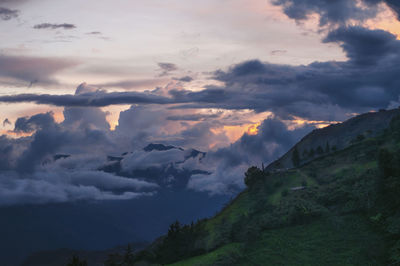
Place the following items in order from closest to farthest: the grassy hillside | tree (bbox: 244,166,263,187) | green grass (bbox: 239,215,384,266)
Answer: green grass (bbox: 239,215,384,266) < the grassy hillside < tree (bbox: 244,166,263,187)

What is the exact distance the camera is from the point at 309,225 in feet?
350

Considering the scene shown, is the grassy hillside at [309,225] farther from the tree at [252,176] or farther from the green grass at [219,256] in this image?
the tree at [252,176]

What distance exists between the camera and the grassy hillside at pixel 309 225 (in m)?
88.6

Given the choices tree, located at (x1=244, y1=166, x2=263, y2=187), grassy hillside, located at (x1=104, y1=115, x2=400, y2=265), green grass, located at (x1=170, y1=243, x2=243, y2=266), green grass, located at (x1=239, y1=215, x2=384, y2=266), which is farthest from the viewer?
tree, located at (x1=244, y1=166, x2=263, y2=187)

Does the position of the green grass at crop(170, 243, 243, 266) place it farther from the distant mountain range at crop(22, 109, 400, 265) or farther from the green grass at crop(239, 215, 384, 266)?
the green grass at crop(239, 215, 384, 266)

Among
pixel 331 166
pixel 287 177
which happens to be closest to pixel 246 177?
pixel 287 177

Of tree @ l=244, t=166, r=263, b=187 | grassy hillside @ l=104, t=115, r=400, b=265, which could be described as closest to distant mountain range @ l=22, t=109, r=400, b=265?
grassy hillside @ l=104, t=115, r=400, b=265

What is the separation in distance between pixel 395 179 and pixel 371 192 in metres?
10.1

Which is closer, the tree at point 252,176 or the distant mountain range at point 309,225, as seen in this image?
the distant mountain range at point 309,225

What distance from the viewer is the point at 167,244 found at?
11900 centimetres

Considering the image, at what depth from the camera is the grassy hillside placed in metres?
88.6

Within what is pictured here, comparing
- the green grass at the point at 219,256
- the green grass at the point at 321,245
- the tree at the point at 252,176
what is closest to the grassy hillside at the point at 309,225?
the green grass at the point at 321,245

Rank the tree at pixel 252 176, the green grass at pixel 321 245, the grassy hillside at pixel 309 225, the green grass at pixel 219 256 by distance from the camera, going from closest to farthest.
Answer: the green grass at pixel 321 245, the grassy hillside at pixel 309 225, the green grass at pixel 219 256, the tree at pixel 252 176

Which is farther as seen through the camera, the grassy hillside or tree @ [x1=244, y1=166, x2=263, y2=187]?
tree @ [x1=244, y1=166, x2=263, y2=187]
